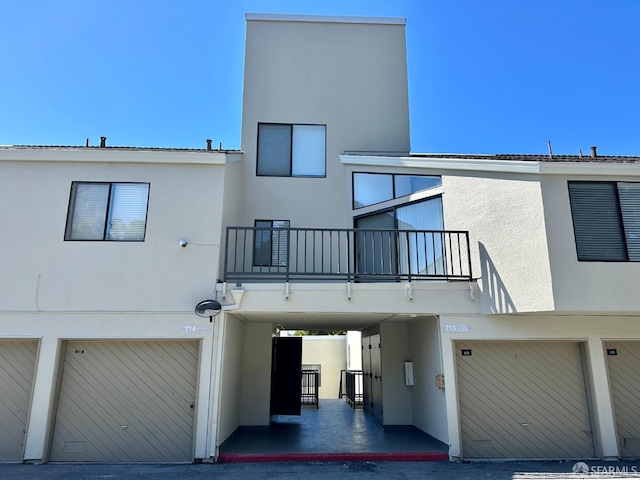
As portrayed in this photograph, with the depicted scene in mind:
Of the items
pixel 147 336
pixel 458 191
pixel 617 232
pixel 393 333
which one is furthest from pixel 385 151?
pixel 147 336

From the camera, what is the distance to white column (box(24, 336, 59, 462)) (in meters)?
6.50

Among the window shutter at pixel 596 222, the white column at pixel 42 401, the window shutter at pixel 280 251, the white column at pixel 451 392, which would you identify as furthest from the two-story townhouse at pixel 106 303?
the window shutter at pixel 596 222

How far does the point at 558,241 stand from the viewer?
644 centimetres

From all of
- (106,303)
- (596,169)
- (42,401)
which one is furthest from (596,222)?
(42,401)

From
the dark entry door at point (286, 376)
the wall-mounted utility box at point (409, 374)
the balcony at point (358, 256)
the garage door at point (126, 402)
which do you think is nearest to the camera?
the garage door at point (126, 402)

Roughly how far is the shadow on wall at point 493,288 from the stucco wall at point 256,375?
5479 mm

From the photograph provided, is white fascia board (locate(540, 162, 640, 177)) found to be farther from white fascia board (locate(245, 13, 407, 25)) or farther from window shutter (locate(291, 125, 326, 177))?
white fascia board (locate(245, 13, 407, 25))

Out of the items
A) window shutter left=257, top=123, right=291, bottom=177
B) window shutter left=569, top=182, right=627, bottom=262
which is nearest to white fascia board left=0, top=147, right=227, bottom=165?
window shutter left=257, top=123, right=291, bottom=177

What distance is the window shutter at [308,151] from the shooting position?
10156mm

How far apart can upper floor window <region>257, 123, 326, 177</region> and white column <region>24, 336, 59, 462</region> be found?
5.94m

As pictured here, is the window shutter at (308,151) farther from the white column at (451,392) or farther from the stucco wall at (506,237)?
the white column at (451,392)

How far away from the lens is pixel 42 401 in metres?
6.65

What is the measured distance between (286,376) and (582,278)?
7.67 meters

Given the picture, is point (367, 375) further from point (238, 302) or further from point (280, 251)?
point (238, 302)
